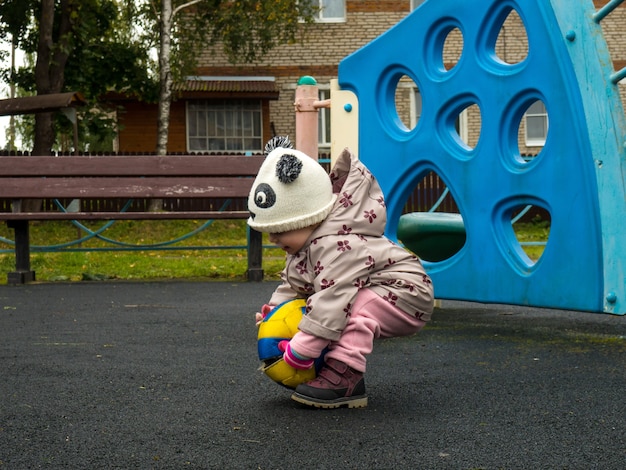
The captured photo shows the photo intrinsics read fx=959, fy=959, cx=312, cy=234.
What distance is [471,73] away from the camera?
15.0 ft

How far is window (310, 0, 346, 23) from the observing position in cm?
2250

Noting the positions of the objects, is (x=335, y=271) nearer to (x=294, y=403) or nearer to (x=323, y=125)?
(x=294, y=403)

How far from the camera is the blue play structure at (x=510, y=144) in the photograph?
3.88 m

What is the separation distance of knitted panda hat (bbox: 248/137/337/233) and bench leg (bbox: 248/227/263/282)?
4.50 metres

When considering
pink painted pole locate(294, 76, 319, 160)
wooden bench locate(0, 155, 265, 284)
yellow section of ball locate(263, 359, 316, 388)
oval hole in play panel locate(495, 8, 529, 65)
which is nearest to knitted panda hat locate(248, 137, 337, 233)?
yellow section of ball locate(263, 359, 316, 388)

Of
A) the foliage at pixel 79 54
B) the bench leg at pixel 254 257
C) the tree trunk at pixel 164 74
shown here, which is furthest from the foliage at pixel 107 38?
the bench leg at pixel 254 257

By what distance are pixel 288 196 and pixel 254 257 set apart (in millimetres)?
4664

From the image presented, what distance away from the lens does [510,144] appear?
14.6 feet

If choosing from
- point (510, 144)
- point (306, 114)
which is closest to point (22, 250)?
point (306, 114)

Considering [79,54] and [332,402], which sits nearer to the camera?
[332,402]

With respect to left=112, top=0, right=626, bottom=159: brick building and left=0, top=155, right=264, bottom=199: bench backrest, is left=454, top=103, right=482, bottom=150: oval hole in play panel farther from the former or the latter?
left=0, top=155, right=264, bottom=199: bench backrest

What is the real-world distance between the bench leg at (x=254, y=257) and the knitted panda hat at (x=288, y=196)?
450 centimetres

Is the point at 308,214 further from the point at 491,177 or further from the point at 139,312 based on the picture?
the point at 139,312

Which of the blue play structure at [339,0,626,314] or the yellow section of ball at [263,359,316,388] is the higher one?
the blue play structure at [339,0,626,314]
